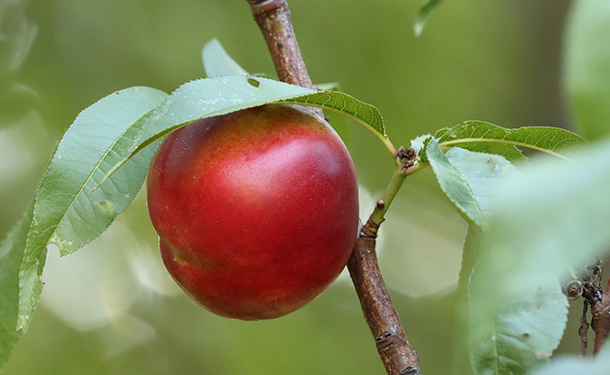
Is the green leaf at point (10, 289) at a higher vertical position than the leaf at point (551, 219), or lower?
lower

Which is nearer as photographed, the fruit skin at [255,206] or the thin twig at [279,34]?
the fruit skin at [255,206]

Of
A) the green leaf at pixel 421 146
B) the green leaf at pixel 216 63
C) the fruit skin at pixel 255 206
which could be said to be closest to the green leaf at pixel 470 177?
the green leaf at pixel 421 146

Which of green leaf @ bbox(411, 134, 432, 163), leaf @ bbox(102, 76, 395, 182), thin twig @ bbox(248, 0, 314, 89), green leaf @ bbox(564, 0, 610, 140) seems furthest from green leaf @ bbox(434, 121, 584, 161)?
green leaf @ bbox(564, 0, 610, 140)

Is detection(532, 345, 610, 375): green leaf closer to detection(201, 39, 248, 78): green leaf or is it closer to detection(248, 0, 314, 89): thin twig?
detection(248, 0, 314, 89): thin twig

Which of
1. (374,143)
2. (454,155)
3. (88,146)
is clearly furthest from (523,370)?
(374,143)

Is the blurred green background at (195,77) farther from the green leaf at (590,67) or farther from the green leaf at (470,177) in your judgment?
the green leaf at (590,67)

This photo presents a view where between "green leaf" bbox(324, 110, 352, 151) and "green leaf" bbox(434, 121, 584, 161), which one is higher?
"green leaf" bbox(434, 121, 584, 161)
